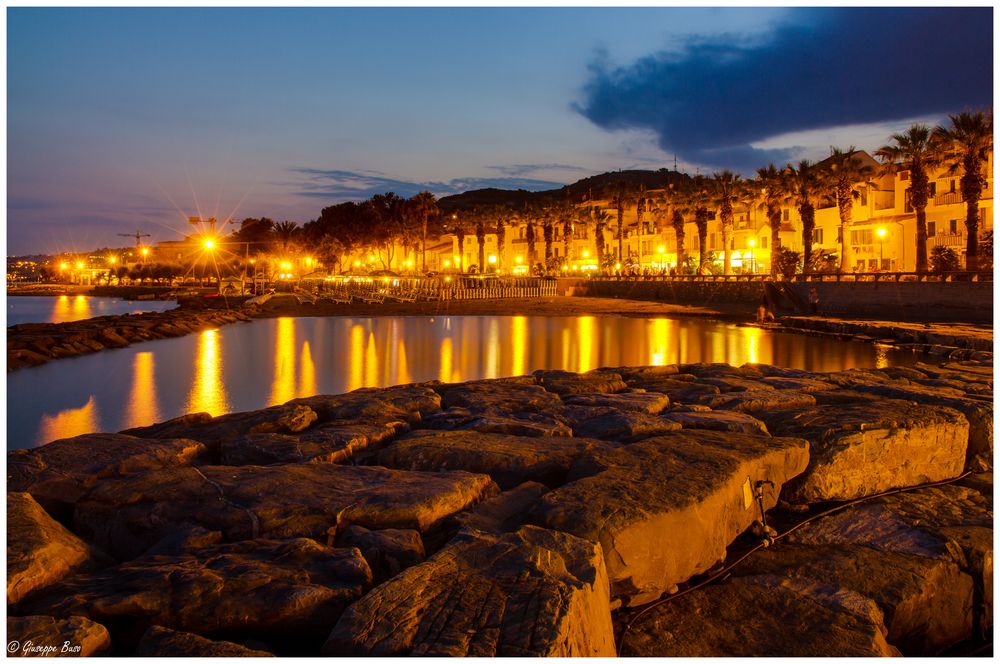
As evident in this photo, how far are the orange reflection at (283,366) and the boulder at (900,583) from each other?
39.7ft

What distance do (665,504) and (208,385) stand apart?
16.2m

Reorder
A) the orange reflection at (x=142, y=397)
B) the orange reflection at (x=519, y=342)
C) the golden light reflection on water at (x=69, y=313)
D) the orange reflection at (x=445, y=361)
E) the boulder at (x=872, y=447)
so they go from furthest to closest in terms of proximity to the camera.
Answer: the golden light reflection on water at (x=69, y=313)
the orange reflection at (x=519, y=342)
the orange reflection at (x=445, y=361)
the orange reflection at (x=142, y=397)
the boulder at (x=872, y=447)

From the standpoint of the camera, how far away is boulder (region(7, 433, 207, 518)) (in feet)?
14.2

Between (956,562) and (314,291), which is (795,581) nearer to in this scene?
(956,562)

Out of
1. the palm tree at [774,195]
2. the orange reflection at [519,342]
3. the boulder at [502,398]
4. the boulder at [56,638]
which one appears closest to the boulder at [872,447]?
the boulder at [502,398]

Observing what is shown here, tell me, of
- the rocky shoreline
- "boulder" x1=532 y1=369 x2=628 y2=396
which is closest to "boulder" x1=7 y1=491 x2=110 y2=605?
the rocky shoreline

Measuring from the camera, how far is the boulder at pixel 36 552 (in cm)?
315

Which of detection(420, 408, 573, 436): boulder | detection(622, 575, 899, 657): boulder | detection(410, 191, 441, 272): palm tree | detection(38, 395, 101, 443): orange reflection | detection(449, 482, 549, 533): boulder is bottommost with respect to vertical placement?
detection(38, 395, 101, 443): orange reflection

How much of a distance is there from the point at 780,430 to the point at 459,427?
260 cm

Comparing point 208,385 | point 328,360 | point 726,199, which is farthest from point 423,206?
point 208,385

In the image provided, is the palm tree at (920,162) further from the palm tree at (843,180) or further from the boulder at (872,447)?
the boulder at (872,447)

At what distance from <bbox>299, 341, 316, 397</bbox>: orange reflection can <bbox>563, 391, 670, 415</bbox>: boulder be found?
10.5 meters

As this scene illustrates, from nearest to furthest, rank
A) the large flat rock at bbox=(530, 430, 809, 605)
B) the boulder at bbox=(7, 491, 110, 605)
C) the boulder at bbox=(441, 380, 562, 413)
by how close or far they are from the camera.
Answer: the boulder at bbox=(7, 491, 110, 605)
the large flat rock at bbox=(530, 430, 809, 605)
the boulder at bbox=(441, 380, 562, 413)

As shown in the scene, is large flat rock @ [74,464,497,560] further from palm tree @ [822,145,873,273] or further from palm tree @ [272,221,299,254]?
palm tree @ [272,221,299,254]
